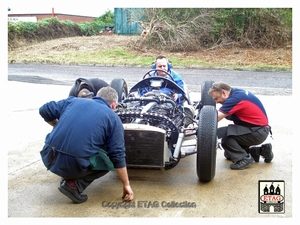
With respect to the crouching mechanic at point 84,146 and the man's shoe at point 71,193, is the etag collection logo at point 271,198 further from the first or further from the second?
the man's shoe at point 71,193

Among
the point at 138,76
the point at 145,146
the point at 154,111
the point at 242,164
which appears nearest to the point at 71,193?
the point at 145,146

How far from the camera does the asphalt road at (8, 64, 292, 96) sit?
1025 centimetres

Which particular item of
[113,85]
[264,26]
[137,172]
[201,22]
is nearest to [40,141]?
[113,85]

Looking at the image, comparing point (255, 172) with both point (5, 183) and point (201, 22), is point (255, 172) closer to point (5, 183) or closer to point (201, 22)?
point (5, 183)

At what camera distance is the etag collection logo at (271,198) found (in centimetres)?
301

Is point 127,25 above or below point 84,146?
above

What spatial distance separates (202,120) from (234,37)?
8438 millimetres

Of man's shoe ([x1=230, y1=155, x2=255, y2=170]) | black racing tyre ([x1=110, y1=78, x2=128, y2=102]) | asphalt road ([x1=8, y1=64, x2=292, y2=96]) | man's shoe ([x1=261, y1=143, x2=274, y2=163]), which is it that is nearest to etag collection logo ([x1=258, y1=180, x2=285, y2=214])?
man's shoe ([x1=230, y1=155, x2=255, y2=170])

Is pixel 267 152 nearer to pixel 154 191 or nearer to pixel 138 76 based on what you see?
pixel 154 191

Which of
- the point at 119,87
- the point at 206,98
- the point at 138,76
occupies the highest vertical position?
the point at 138,76

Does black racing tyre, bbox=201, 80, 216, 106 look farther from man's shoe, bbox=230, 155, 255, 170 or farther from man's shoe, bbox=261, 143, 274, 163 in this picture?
man's shoe, bbox=230, 155, 255, 170

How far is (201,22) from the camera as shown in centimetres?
1066

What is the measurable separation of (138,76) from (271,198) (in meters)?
9.06

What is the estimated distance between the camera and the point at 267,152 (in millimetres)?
4250
